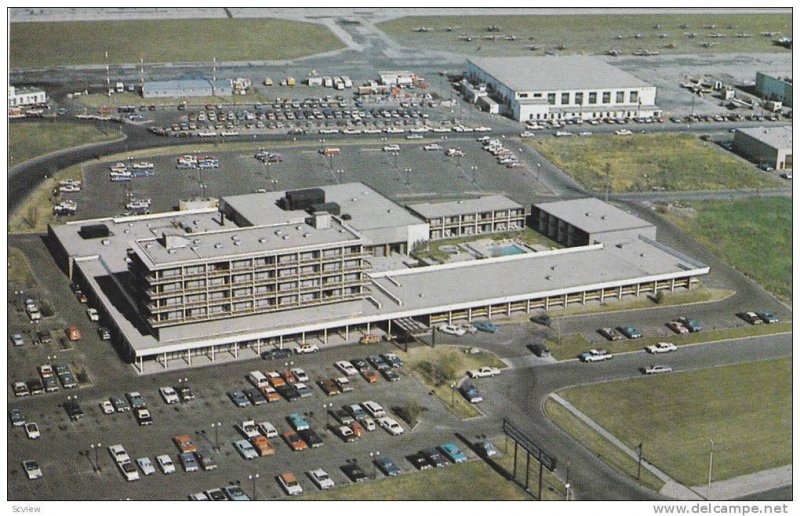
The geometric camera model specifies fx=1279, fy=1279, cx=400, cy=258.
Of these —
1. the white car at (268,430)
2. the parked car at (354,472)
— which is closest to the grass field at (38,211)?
the white car at (268,430)

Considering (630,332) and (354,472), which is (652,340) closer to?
(630,332)

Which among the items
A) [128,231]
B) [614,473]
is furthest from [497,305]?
[128,231]

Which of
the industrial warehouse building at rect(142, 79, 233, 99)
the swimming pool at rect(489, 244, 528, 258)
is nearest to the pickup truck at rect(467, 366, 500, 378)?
the swimming pool at rect(489, 244, 528, 258)

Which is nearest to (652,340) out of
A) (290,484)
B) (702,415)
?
(702,415)

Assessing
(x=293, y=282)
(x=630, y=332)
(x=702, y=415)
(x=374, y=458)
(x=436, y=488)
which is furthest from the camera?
(x=630, y=332)

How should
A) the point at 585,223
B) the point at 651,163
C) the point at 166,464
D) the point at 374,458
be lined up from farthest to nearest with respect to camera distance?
the point at 651,163 → the point at 585,223 → the point at 374,458 → the point at 166,464

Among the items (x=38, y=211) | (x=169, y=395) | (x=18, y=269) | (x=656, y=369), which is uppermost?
(x=169, y=395)

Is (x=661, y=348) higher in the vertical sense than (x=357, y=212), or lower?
lower
